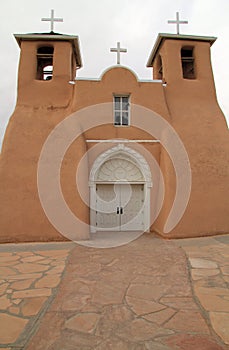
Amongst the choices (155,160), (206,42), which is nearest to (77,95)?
(155,160)

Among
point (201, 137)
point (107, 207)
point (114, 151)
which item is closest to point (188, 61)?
point (201, 137)

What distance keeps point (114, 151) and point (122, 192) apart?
185cm

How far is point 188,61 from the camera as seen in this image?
1314 centimetres

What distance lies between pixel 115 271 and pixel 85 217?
3810 mm

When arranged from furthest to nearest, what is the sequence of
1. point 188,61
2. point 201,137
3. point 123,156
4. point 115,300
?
point 188,61, point 123,156, point 201,137, point 115,300

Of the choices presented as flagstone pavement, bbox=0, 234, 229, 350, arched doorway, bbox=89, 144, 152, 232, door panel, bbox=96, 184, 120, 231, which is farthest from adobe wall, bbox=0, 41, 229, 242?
flagstone pavement, bbox=0, 234, 229, 350

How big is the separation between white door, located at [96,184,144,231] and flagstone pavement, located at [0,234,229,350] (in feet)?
11.4

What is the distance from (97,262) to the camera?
6.48 metres

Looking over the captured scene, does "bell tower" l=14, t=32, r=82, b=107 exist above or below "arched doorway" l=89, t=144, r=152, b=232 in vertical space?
above

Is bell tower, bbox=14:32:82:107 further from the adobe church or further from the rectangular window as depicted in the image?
the rectangular window

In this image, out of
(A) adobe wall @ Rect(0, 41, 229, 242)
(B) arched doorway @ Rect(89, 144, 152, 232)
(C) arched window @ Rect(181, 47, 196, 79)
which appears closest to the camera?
(A) adobe wall @ Rect(0, 41, 229, 242)

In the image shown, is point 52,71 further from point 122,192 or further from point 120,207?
point 120,207

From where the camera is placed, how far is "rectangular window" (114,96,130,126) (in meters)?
11.2

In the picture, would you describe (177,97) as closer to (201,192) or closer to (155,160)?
(155,160)
